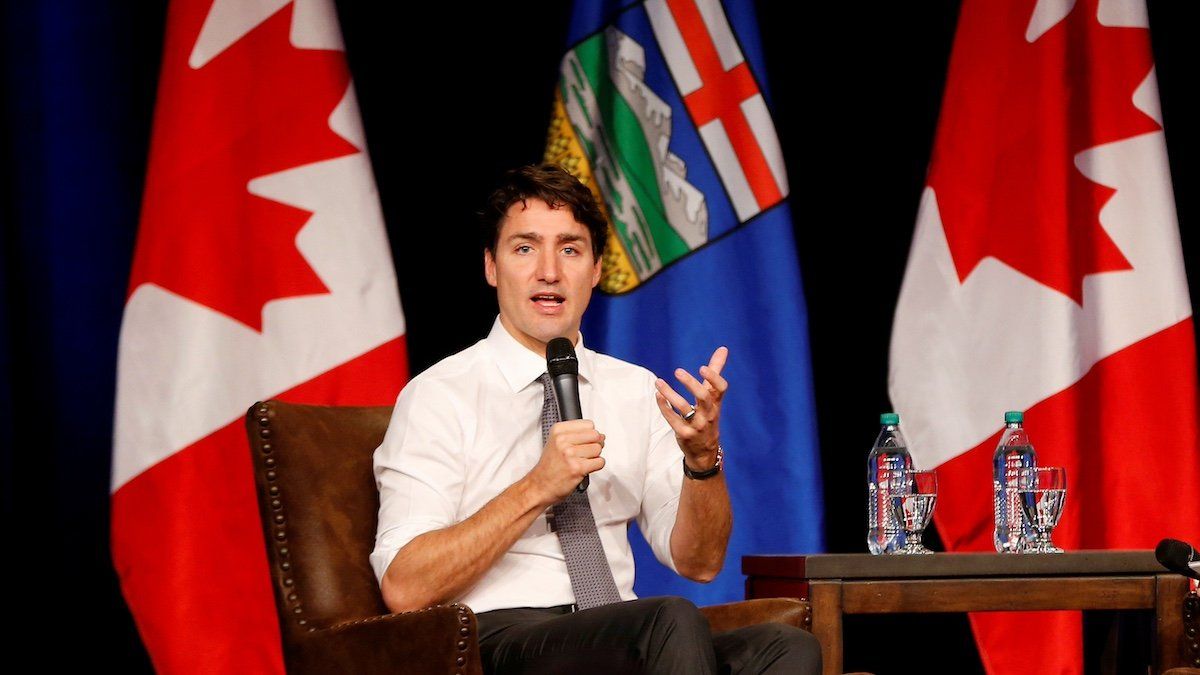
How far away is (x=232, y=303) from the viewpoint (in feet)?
9.29

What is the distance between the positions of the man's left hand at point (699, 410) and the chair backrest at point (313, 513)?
580 mm

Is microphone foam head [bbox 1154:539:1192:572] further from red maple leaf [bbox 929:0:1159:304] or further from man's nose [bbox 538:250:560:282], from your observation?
red maple leaf [bbox 929:0:1159:304]

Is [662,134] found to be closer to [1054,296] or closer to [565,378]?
[1054,296]

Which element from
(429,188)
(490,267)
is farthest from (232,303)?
(490,267)

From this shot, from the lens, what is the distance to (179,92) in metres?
2.84

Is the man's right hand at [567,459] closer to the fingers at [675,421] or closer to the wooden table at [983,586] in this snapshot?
the fingers at [675,421]

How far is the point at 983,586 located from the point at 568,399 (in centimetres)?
88

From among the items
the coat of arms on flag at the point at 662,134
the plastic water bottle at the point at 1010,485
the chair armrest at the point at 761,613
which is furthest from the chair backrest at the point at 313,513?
the plastic water bottle at the point at 1010,485

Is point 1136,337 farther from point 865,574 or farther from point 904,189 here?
point 865,574

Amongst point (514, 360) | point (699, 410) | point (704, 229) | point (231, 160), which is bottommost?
point (699, 410)

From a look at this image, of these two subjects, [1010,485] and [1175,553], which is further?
[1010,485]

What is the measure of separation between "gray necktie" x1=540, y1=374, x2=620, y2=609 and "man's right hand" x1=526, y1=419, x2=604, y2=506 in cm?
11

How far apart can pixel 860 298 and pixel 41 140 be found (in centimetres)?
221

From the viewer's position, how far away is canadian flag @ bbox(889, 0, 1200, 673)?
3090 millimetres
